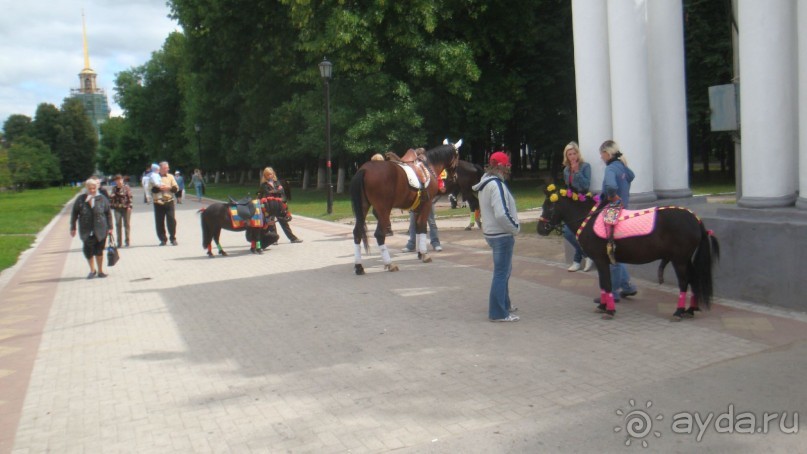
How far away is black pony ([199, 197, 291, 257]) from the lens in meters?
13.8

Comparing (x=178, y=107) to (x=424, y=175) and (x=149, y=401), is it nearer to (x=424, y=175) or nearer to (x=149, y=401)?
(x=424, y=175)

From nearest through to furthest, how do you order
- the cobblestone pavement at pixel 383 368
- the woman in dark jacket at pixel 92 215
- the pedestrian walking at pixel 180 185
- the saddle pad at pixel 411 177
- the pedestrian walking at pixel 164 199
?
the cobblestone pavement at pixel 383 368 → the saddle pad at pixel 411 177 → the woman in dark jacket at pixel 92 215 → the pedestrian walking at pixel 164 199 → the pedestrian walking at pixel 180 185

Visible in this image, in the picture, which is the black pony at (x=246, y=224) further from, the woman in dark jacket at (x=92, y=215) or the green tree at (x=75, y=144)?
the green tree at (x=75, y=144)

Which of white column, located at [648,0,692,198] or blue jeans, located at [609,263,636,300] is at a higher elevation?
white column, located at [648,0,692,198]

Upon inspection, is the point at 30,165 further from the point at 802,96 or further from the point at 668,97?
the point at 802,96

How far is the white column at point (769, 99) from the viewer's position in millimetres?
7484

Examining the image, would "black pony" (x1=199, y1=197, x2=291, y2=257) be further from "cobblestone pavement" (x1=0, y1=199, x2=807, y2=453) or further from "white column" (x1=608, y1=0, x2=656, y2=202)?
"white column" (x1=608, y1=0, x2=656, y2=202)

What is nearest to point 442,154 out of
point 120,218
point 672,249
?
point 672,249

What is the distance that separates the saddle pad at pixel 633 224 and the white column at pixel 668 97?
3.37m

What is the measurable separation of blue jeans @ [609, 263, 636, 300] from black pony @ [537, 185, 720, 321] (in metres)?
0.66

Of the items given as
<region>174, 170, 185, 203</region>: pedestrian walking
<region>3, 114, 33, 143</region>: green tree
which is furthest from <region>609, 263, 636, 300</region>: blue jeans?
<region>3, 114, 33, 143</region>: green tree

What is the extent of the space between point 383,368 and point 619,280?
11.7ft

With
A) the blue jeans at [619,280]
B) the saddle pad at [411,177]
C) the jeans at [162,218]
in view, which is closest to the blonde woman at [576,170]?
the blue jeans at [619,280]

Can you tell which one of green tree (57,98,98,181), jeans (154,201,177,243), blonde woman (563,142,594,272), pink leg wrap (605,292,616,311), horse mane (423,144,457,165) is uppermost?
green tree (57,98,98,181)
